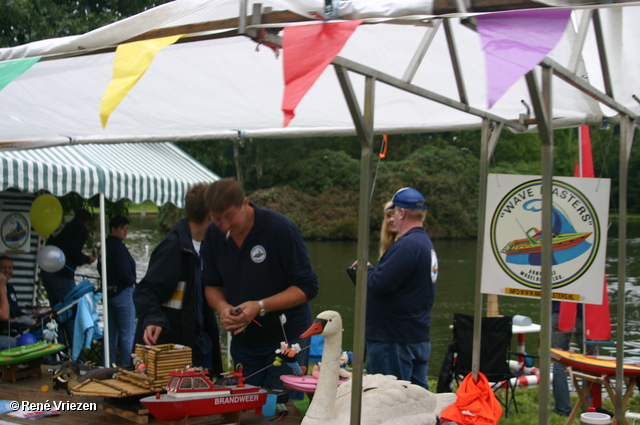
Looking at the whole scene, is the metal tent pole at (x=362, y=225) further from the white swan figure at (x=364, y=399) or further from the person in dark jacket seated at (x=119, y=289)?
the person in dark jacket seated at (x=119, y=289)

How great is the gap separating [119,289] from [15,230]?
160 cm

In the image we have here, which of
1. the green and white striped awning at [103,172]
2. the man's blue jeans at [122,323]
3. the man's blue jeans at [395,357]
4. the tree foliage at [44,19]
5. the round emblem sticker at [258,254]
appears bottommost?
the man's blue jeans at [122,323]

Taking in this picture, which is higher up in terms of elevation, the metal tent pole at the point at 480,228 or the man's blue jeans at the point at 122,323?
the metal tent pole at the point at 480,228

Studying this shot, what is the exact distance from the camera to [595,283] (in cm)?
315

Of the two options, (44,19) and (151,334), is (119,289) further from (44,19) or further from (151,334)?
(44,19)

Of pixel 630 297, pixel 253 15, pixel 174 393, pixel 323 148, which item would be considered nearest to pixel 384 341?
pixel 174 393

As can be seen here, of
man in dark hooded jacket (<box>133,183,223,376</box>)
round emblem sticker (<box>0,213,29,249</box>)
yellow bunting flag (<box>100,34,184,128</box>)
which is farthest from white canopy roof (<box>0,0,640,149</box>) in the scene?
round emblem sticker (<box>0,213,29,249</box>)

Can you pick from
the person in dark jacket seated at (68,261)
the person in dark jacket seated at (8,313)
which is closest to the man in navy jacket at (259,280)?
the person in dark jacket seated at (8,313)

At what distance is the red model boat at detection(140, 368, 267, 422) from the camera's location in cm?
253

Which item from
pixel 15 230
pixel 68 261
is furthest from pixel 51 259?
pixel 15 230

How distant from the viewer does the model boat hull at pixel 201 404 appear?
8.27ft

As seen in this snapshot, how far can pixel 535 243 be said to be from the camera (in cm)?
331

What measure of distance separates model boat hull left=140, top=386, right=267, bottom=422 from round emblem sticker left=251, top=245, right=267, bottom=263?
0.83 meters

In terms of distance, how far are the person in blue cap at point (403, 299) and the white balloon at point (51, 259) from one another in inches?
163
